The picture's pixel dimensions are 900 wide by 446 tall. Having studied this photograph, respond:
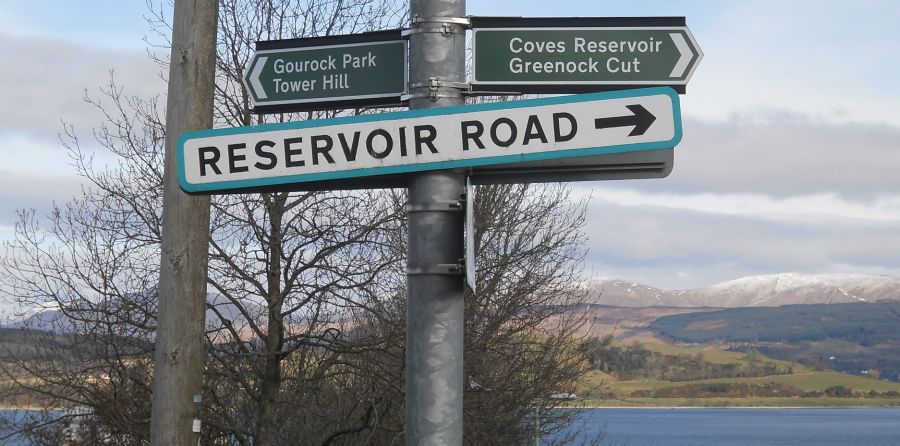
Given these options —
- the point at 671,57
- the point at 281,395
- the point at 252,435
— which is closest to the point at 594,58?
the point at 671,57

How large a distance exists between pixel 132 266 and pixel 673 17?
1029 centimetres

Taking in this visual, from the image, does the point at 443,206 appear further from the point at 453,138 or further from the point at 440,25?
the point at 440,25

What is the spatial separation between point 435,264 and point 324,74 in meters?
1.00

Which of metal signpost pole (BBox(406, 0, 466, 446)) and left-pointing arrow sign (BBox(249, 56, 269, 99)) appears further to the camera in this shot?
left-pointing arrow sign (BBox(249, 56, 269, 99))

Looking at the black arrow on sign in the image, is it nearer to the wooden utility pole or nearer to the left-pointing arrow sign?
the left-pointing arrow sign

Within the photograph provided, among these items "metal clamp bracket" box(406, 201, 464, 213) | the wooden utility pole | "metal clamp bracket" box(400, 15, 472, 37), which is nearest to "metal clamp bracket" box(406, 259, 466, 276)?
"metal clamp bracket" box(406, 201, 464, 213)

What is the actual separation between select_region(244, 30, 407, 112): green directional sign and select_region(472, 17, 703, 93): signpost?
1.02ft

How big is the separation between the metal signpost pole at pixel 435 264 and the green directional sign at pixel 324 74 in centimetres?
21

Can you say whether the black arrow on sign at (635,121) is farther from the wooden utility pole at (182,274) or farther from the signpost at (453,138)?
the wooden utility pole at (182,274)

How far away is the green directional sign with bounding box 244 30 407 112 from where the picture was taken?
4.16m

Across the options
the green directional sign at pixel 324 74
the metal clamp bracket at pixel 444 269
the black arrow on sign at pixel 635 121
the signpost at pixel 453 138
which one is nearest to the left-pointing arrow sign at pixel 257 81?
the green directional sign at pixel 324 74

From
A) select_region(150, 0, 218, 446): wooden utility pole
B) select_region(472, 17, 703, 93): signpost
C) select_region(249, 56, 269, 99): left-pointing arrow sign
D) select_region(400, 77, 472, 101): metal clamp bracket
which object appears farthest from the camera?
select_region(150, 0, 218, 446): wooden utility pole

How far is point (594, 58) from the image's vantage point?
4.16 m

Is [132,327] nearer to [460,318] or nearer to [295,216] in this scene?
[295,216]
